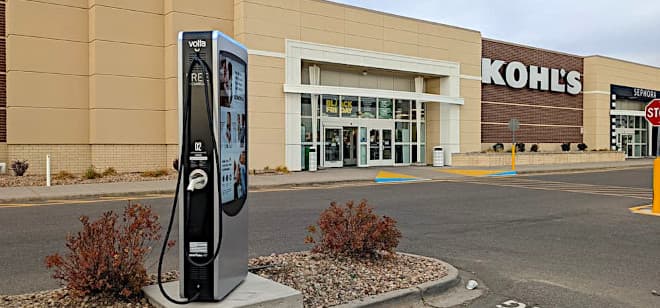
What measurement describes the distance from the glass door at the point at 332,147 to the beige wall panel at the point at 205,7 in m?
7.32

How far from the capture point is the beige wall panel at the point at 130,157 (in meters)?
21.3

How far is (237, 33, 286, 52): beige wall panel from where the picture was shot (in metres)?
22.8

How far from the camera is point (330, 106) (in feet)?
90.6

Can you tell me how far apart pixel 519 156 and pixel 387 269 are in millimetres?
27505

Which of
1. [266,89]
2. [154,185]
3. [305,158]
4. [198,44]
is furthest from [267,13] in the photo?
[198,44]

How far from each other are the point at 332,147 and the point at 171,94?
877 centimetres

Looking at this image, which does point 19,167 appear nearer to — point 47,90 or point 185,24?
point 47,90

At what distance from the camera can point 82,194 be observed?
15031mm

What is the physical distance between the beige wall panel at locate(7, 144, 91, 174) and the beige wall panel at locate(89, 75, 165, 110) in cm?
184

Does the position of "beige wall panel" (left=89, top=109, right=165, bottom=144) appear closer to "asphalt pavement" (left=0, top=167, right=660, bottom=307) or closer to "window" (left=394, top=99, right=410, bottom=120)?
"asphalt pavement" (left=0, top=167, right=660, bottom=307)

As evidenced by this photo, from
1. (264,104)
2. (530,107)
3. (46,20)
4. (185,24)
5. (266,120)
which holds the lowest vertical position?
(266,120)

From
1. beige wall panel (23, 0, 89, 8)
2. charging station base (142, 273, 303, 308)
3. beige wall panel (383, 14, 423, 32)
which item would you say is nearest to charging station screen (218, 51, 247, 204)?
charging station base (142, 273, 303, 308)

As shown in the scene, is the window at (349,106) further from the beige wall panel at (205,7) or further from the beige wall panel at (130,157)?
the beige wall panel at (130,157)

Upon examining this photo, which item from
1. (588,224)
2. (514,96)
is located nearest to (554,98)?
(514,96)
